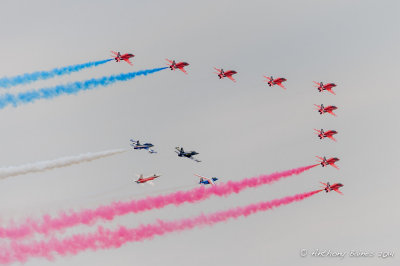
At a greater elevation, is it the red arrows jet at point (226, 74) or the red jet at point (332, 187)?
the red arrows jet at point (226, 74)

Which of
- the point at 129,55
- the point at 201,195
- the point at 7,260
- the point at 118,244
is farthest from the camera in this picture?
the point at 129,55

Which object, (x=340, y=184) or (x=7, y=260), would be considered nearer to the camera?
(x=7, y=260)

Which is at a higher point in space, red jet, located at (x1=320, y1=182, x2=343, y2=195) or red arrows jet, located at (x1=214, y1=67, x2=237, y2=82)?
red arrows jet, located at (x1=214, y1=67, x2=237, y2=82)

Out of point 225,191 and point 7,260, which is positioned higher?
point 225,191

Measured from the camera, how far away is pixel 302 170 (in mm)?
148875

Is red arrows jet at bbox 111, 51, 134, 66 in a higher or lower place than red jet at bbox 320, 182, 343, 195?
higher

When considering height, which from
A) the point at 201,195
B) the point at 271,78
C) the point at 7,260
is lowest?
the point at 7,260

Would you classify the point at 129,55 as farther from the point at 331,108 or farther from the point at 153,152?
the point at 331,108

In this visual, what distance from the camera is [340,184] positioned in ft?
516

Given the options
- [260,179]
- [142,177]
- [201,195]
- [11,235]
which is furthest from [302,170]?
[11,235]

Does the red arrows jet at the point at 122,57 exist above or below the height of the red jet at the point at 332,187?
above

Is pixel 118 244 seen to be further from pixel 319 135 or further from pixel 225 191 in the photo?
pixel 319 135

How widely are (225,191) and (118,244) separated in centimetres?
2177

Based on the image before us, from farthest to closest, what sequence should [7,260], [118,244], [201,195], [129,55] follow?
[129,55]
[201,195]
[118,244]
[7,260]
